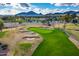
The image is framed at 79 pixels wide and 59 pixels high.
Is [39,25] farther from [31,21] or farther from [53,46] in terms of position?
→ [53,46]

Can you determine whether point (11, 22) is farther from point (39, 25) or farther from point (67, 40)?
point (67, 40)

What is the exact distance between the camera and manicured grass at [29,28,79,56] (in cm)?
129

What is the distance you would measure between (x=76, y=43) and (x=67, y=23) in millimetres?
163

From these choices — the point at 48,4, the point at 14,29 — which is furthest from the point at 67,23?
the point at 14,29

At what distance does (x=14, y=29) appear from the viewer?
1.32 m

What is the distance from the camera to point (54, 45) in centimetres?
130

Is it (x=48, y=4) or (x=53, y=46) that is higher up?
(x=48, y=4)

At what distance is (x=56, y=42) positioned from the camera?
Answer: 1.30m

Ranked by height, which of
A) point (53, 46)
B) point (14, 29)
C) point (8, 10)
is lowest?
point (53, 46)

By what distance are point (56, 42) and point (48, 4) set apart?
0.29 meters

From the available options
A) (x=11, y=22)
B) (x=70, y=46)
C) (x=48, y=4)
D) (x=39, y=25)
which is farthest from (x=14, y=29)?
(x=70, y=46)

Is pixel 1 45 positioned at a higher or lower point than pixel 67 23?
lower

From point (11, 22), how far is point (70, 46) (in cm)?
47

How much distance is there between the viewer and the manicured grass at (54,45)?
1286 mm
